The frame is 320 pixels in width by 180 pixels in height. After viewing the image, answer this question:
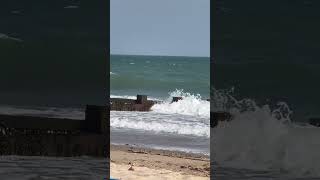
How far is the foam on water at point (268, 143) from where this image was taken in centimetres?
386

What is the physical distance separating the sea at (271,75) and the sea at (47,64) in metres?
0.86

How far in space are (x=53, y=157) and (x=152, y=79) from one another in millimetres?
18414

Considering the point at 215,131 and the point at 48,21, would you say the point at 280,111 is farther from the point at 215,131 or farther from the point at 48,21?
the point at 48,21

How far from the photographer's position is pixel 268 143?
457 cm

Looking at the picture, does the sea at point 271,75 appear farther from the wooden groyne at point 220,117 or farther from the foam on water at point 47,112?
the foam on water at point 47,112

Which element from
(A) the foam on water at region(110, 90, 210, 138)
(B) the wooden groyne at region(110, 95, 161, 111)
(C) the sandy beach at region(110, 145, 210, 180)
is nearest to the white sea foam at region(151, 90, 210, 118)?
(A) the foam on water at region(110, 90, 210, 138)

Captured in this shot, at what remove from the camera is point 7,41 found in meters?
3.60

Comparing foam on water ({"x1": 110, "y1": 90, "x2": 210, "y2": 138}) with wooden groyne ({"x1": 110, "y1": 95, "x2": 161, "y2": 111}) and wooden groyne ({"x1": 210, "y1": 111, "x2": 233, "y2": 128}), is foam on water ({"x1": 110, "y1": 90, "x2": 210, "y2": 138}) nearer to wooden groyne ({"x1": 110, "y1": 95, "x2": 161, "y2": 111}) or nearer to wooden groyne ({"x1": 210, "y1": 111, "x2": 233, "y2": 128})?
wooden groyne ({"x1": 110, "y1": 95, "x2": 161, "y2": 111})

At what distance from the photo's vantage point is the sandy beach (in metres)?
4.59

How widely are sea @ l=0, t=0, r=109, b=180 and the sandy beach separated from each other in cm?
81

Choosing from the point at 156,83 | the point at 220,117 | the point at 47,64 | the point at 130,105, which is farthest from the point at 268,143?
the point at 156,83

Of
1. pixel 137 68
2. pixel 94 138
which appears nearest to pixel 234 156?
pixel 94 138

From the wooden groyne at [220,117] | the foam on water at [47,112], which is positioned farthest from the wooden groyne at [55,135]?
the wooden groyne at [220,117]

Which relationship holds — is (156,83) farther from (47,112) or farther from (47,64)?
(47,64)
